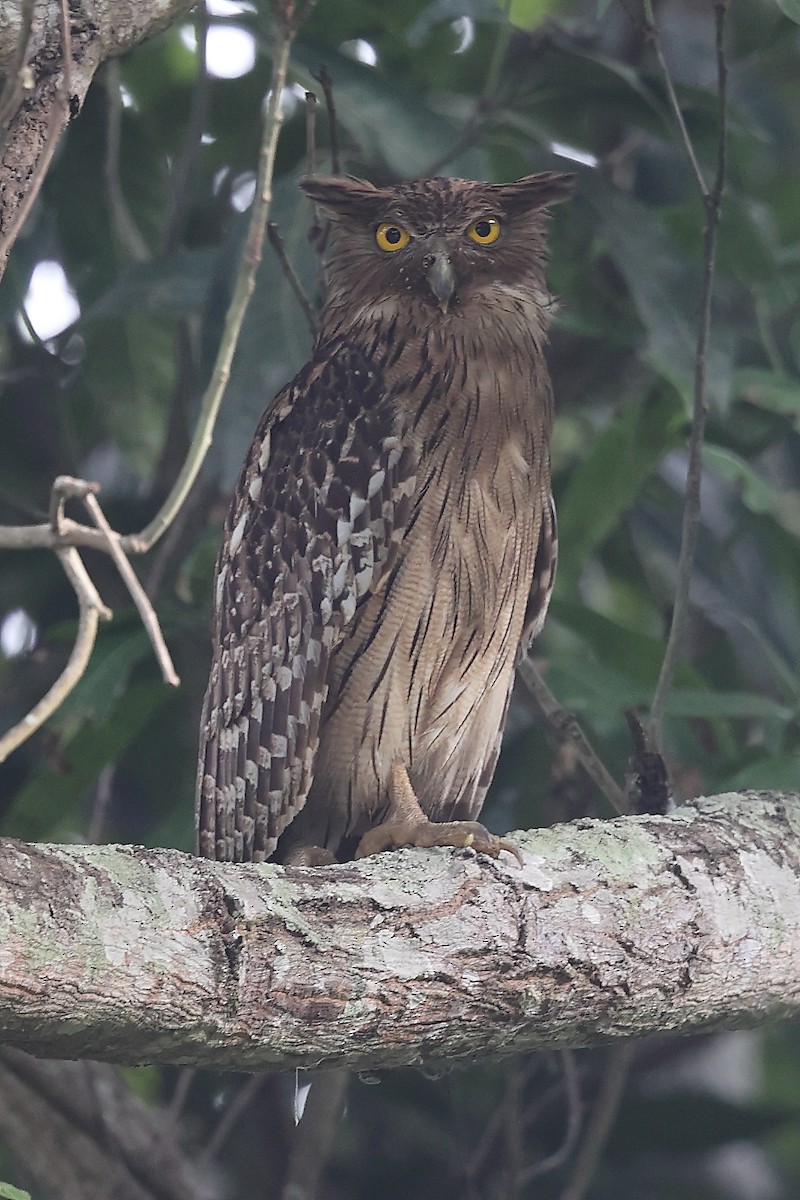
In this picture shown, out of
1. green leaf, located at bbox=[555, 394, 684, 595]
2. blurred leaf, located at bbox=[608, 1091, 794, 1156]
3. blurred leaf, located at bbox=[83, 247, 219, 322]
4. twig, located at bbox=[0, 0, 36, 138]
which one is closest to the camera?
twig, located at bbox=[0, 0, 36, 138]

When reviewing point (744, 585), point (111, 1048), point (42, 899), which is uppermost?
point (744, 585)

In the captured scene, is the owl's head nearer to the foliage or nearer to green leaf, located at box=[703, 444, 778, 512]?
the foliage

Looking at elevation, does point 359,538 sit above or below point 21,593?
above

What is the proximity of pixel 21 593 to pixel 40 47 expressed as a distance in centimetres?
192

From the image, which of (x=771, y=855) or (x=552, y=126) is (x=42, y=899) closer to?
(x=771, y=855)

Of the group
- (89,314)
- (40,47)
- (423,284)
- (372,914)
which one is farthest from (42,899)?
(89,314)

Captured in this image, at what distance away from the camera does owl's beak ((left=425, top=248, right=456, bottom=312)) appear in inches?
108

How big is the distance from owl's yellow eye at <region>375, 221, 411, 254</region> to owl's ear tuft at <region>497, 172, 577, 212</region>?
0.63 ft

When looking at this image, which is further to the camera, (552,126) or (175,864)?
(552,126)

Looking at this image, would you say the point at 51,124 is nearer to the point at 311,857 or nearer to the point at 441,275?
the point at 441,275

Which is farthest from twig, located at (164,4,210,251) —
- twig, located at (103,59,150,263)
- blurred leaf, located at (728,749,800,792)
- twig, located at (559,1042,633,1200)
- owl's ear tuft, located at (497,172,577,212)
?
twig, located at (559,1042,633,1200)

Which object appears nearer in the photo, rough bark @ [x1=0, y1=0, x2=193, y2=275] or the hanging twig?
the hanging twig

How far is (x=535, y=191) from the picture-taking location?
2.88 meters

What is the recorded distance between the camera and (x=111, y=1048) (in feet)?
5.84
